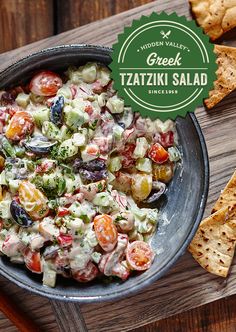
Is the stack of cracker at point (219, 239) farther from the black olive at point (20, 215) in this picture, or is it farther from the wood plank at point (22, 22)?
the wood plank at point (22, 22)

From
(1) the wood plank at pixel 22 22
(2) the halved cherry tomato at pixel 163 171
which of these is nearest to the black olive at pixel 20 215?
(2) the halved cherry tomato at pixel 163 171

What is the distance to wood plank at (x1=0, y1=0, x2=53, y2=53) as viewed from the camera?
2.49 meters

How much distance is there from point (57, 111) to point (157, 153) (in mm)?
343

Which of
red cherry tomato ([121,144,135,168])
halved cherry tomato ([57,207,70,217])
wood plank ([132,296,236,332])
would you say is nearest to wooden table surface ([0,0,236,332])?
wood plank ([132,296,236,332])

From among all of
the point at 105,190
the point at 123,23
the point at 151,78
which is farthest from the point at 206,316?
the point at 123,23

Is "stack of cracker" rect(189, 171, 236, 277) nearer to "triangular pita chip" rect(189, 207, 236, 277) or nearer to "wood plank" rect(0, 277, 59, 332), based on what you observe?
"triangular pita chip" rect(189, 207, 236, 277)

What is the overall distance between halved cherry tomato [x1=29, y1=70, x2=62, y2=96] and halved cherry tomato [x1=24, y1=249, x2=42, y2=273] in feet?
1.65

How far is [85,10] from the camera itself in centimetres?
250

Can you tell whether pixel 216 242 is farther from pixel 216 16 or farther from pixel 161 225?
pixel 216 16

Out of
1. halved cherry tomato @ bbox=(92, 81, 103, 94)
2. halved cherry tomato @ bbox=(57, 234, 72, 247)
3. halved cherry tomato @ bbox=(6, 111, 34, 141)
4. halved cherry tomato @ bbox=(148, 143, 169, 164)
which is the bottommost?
halved cherry tomato @ bbox=(57, 234, 72, 247)

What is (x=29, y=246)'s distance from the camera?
6.74 feet

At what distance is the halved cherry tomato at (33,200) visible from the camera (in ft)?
6.60

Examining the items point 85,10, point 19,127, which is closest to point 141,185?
point 19,127

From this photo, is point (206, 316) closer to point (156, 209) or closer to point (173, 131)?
point (156, 209)
